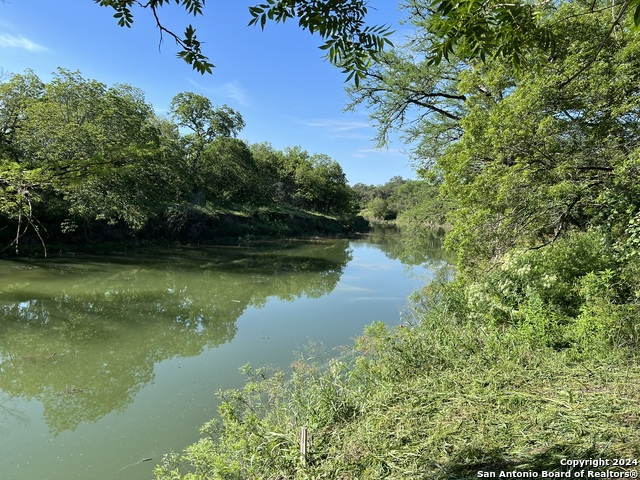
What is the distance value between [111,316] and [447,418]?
9877 millimetres

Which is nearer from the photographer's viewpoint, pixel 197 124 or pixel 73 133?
pixel 73 133

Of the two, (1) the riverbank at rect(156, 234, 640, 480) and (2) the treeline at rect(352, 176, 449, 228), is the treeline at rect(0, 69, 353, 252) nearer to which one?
(1) the riverbank at rect(156, 234, 640, 480)

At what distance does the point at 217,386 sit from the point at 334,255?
2113cm

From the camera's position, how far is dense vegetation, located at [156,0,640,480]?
275cm

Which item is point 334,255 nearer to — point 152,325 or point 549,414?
point 152,325

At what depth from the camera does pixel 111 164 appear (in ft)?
10.6

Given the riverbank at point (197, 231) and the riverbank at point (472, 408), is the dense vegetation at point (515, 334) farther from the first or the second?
the riverbank at point (197, 231)

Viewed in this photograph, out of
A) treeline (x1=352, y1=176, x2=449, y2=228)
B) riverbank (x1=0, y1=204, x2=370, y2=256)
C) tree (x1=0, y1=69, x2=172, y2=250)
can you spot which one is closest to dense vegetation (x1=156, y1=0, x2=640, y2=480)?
treeline (x1=352, y1=176, x2=449, y2=228)

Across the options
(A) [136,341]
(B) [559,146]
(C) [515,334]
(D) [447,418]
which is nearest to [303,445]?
(D) [447,418]

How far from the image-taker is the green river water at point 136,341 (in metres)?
4.70

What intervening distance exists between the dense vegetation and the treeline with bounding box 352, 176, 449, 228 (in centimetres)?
280

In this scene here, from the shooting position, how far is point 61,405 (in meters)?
5.67

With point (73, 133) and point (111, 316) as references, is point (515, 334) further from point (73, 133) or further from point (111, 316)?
point (73, 133)

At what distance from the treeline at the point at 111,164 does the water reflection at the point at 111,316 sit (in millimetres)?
2148
